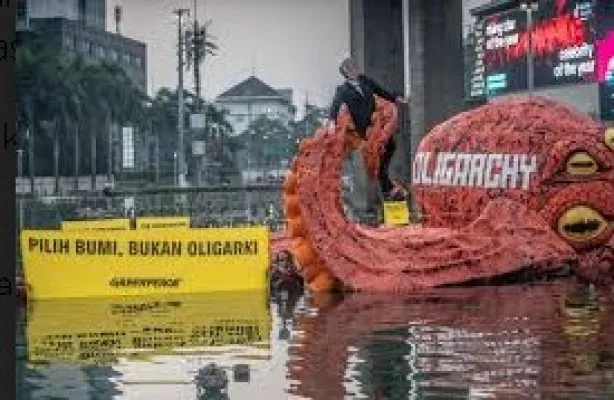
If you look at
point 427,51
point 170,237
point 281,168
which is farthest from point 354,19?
point 170,237

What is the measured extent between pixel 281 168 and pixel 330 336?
1389 inches

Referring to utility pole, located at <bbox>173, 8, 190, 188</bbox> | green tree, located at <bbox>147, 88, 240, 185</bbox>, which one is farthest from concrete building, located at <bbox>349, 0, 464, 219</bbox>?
green tree, located at <bbox>147, 88, 240, 185</bbox>

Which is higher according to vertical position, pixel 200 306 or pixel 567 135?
pixel 567 135

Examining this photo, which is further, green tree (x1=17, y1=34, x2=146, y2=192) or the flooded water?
green tree (x1=17, y1=34, x2=146, y2=192)

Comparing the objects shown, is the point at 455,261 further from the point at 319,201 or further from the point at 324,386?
the point at 324,386

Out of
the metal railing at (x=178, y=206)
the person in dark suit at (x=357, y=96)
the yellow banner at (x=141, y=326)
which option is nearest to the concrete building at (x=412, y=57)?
the metal railing at (x=178, y=206)

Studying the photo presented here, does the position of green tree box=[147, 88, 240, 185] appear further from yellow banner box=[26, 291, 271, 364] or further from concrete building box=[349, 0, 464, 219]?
yellow banner box=[26, 291, 271, 364]

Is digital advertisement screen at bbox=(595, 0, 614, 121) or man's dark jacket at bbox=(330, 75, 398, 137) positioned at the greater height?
digital advertisement screen at bbox=(595, 0, 614, 121)

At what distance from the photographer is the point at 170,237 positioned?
518 inches

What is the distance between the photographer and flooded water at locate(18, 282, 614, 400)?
6242mm

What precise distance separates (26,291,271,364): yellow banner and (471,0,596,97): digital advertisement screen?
89.1 feet

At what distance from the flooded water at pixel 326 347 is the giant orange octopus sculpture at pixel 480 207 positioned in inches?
26.1

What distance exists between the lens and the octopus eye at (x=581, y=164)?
14.7 meters

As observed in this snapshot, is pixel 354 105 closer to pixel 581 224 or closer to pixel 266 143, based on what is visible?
pixel 581 224
